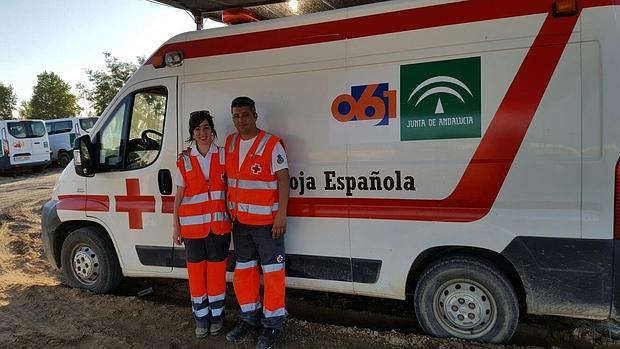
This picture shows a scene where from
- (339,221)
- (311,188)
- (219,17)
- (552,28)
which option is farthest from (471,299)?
(219,17)

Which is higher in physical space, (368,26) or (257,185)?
(368,26)

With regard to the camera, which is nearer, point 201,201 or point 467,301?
point 467,301

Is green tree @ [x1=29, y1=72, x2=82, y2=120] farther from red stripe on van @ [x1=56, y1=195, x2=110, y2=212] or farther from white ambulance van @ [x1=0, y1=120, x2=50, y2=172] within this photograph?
red stripe on van @ [x1=56, y1=195, x2=110, y2=212]

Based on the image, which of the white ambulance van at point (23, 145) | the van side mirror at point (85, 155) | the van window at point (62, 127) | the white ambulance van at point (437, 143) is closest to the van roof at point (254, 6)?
the white ambulance van at point (437, 143)

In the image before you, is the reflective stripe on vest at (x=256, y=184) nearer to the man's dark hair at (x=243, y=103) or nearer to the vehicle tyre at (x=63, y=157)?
the man's dark hair at (x=243, y=103)

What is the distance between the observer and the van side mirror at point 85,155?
4.38 meters

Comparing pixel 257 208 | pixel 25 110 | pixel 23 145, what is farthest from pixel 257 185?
pixel 25 110

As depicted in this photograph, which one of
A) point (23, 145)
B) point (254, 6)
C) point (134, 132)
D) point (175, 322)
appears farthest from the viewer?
point (23, 145)

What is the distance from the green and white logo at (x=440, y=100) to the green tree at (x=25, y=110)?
54397 millimetres

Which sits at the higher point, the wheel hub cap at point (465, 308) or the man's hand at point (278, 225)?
the man's hand at point (278, 225)

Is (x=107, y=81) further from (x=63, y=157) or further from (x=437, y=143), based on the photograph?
(x=437, y=143)

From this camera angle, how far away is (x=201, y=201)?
144 inches

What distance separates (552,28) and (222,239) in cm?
273

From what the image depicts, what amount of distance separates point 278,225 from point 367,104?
1.10 m
